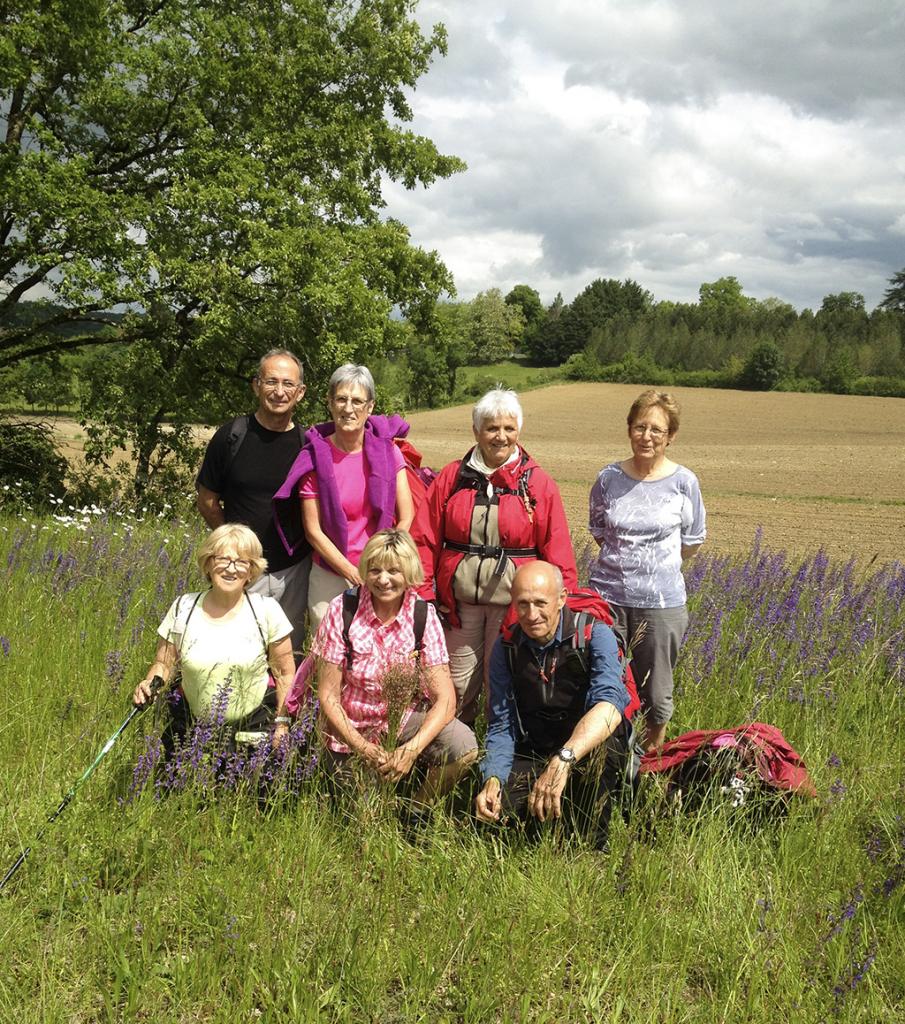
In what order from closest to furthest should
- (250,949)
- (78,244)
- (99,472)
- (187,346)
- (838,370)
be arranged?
(250,949) → (78,244) → (187,346) → (99,472) → (838,370)

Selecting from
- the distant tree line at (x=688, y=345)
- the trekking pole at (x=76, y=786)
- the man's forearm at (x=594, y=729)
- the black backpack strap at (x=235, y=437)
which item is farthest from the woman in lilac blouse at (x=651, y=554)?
the distant tree line at (x=688, y=345)

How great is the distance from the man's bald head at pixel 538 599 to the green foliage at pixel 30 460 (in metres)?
9.03

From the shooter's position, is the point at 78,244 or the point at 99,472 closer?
the point at 78,244

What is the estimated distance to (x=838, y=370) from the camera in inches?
2972

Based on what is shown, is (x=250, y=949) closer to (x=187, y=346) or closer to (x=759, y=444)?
(x=187, y=346)

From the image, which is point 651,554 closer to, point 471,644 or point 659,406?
point 659,406

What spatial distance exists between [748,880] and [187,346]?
10214 mm

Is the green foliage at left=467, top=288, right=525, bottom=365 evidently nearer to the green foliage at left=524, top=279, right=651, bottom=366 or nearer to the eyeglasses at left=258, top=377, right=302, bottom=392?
the green foliage at left=524, top=279, right=651, bottom=366

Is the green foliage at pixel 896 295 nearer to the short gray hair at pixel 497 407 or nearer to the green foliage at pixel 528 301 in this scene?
the green foliage at pixel 528 301

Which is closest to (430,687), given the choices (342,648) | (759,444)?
(342,648)

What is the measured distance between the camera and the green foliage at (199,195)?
9.37 metres

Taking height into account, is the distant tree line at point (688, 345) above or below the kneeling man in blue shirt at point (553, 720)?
above

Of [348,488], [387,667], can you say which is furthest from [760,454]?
[387,667]

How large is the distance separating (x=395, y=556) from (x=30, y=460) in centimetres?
937
